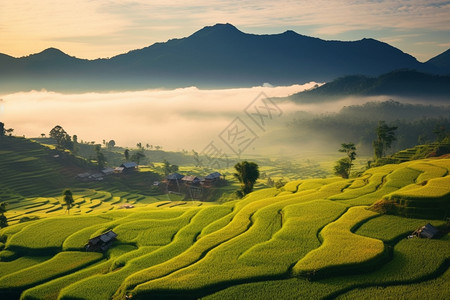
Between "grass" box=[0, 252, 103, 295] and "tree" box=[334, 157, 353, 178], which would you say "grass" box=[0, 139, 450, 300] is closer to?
"grass" box=[0, 252, 103, 295]

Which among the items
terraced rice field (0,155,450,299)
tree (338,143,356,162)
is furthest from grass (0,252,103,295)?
tree (338,143,356,162)

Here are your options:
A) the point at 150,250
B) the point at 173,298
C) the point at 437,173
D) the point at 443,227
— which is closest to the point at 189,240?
the point at 150,250

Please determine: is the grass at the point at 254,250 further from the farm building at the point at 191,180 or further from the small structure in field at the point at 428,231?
the farm building at the point at 191,180

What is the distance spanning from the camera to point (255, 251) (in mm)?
38938

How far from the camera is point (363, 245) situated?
3684cm

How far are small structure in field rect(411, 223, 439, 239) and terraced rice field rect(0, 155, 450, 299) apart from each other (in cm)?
82

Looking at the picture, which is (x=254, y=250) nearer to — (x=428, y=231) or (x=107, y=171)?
(x=428, y=231)

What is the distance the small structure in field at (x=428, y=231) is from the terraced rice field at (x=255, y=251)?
817 millimetres

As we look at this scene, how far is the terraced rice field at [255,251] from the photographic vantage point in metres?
32.7

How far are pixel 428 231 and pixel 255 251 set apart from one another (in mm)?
19755

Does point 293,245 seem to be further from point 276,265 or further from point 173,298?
point 173,298

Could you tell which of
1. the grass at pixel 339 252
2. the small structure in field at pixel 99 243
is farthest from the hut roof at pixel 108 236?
the grass at pixel 339 252

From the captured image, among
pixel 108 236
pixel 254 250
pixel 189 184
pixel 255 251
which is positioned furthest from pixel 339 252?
pixel 189 184

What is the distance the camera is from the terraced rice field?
32.7m
